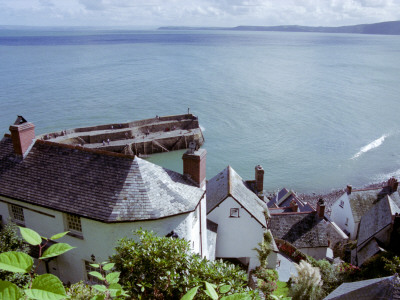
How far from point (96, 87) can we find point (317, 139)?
7033 cm

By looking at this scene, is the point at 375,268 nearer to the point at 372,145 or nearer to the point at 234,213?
the point at 234,213

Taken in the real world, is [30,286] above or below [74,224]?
above

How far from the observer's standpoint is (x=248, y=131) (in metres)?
70.2

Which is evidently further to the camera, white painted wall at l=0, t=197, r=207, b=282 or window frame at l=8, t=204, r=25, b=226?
window frame at l=8, t=204, r=25, b=226

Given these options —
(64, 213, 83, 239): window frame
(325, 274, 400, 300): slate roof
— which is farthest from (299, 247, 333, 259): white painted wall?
(64, 213, 83, 239): window frame

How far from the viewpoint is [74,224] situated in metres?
15.4

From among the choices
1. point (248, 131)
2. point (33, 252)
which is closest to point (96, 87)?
point (248, 131)

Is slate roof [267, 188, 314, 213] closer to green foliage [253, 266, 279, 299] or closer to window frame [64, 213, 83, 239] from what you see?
green foliage [253, 266, 279, 299]

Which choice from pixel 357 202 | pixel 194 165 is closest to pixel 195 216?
A: pixel 194 165

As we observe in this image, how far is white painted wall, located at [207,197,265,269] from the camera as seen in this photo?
22016 mm

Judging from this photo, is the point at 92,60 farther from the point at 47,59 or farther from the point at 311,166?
the point at 311,166

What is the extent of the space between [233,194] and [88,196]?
1011cm

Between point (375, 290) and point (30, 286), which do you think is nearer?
point (30, 286)

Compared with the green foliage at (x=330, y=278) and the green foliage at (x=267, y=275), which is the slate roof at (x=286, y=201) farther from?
the green foliage at (x=267, y=275)
